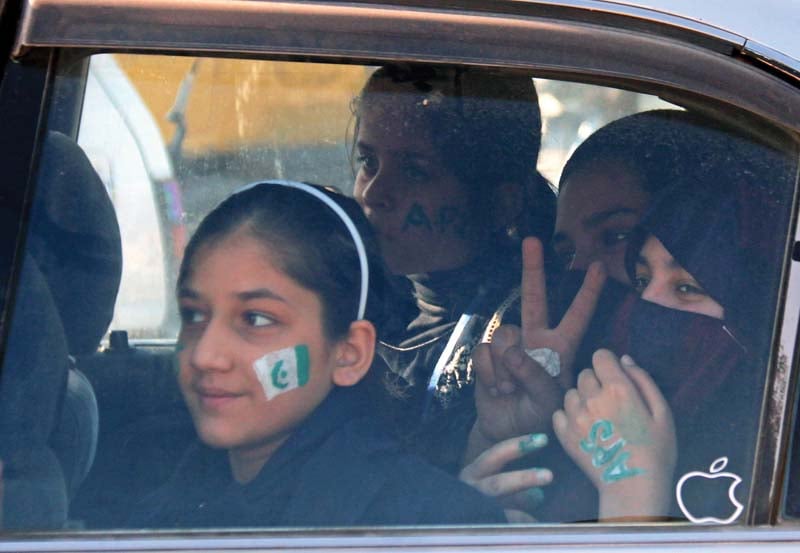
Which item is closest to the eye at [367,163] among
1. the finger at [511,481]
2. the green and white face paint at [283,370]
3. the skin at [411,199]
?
the skin at [411,199]

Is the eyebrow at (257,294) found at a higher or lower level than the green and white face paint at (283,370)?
higher

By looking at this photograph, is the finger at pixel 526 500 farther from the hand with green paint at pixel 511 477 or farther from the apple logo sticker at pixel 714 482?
the apple logo sticker at pixel 714 482

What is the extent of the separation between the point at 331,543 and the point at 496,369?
1.25ft

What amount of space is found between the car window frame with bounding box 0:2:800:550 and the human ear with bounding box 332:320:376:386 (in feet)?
0.77

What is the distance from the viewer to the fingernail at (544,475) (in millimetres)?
1941

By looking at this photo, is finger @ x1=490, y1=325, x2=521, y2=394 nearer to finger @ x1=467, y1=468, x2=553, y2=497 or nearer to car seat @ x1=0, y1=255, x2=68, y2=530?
finger @ x1=467, y1=468, x2=553, y2=497

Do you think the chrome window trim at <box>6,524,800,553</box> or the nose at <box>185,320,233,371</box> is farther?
the nose at <box>185,320,233,371</box>

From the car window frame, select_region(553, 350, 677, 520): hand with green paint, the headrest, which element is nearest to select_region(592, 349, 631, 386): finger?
select_region(553, 350, 677, 520): hand with green paint

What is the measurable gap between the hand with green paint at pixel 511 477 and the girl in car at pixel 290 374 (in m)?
0.02

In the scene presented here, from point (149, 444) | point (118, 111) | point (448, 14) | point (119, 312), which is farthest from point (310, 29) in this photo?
point (149, 444)

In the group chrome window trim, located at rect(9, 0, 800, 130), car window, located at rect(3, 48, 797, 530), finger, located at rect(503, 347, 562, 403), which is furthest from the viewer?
finger, located at rect(503, 347, 562, 403)

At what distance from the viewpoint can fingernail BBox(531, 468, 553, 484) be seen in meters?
1.94

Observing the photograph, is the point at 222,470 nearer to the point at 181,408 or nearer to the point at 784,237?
the point at 181,408

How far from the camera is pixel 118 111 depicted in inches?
74.3
